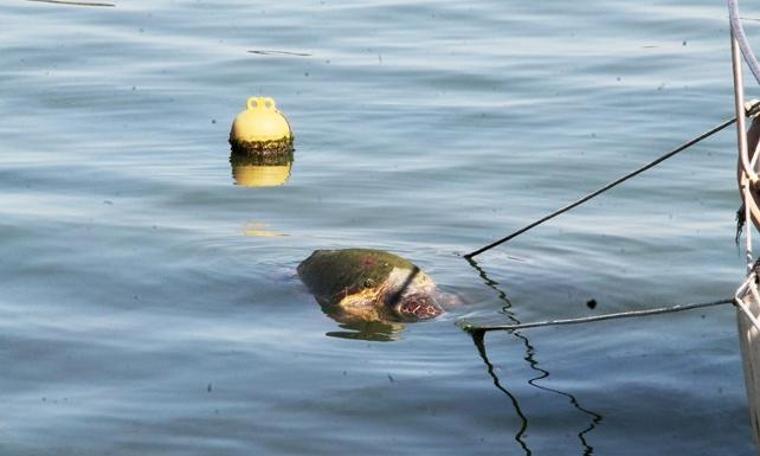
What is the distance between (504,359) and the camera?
8.45 m

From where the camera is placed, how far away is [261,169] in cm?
1256

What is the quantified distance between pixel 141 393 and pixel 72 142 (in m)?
5.44

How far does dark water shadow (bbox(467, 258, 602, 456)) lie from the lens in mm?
7402

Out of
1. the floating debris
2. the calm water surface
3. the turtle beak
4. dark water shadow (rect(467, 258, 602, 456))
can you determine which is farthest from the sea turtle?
the floating debris

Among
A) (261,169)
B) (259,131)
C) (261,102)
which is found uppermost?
(261,102)

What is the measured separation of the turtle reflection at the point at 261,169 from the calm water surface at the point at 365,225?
5.0 inches

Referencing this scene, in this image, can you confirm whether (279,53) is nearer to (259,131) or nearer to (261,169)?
(259,131)

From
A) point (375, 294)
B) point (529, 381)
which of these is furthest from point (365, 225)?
point (529, 381)

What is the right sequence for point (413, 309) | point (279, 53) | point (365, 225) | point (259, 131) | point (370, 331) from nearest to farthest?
point (370, 331), point (413, 309), point (365, 225), point (259, 131), point (279, 53)

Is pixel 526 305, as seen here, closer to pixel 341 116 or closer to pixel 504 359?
pixel 504 359

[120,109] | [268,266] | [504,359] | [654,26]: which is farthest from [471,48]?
[504,359]

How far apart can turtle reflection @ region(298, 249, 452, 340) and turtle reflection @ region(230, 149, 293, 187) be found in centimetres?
286

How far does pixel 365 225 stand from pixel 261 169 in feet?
6.01

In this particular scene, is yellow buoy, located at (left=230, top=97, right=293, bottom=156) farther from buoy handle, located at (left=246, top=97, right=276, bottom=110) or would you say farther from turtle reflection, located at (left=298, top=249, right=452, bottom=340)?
turtle reflection, located at (left=298, top=249, right=452, bottom=340)
